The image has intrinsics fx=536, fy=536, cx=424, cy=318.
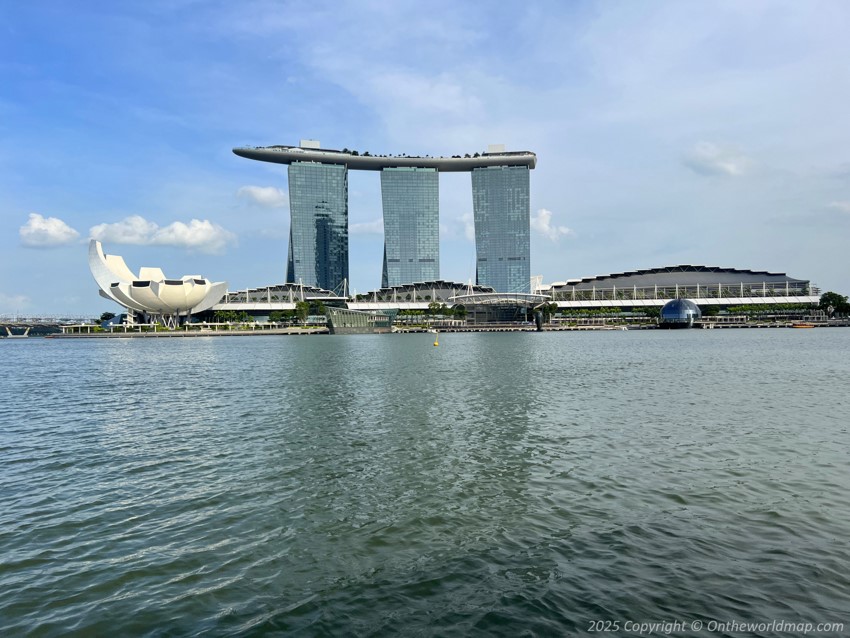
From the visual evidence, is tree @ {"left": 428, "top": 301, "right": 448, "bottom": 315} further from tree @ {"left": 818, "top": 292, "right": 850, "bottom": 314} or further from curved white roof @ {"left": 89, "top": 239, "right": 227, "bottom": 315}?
tree @ {"left": 818, "top": 292, "right": 850, "bottom": 314}

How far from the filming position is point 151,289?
160 metres

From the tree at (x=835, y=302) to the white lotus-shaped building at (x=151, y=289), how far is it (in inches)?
7319

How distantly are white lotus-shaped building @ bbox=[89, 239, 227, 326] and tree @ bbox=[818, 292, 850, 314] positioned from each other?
186m

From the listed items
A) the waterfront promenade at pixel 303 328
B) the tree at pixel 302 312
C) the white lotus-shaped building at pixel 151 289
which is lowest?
the waterfront promenade at pixel 303 328

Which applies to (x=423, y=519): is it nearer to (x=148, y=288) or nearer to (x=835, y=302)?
(x=148, y=288)

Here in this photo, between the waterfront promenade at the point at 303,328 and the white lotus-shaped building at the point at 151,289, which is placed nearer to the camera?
the waterfront promenade at the point at 303,328

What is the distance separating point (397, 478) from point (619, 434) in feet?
28.5

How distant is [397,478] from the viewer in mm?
13602

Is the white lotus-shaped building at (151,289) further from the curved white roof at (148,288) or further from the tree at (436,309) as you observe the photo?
the tree at (436,309)

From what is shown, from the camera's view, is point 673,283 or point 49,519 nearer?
point 49,519

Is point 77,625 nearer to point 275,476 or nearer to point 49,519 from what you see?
point 49,519

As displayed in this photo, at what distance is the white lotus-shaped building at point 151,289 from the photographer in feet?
531

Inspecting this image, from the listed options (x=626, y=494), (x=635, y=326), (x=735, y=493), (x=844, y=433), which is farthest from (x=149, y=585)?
(x=635, y=326)

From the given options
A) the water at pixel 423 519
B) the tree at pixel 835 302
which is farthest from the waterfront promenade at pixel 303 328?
the water at pixel 423 519
